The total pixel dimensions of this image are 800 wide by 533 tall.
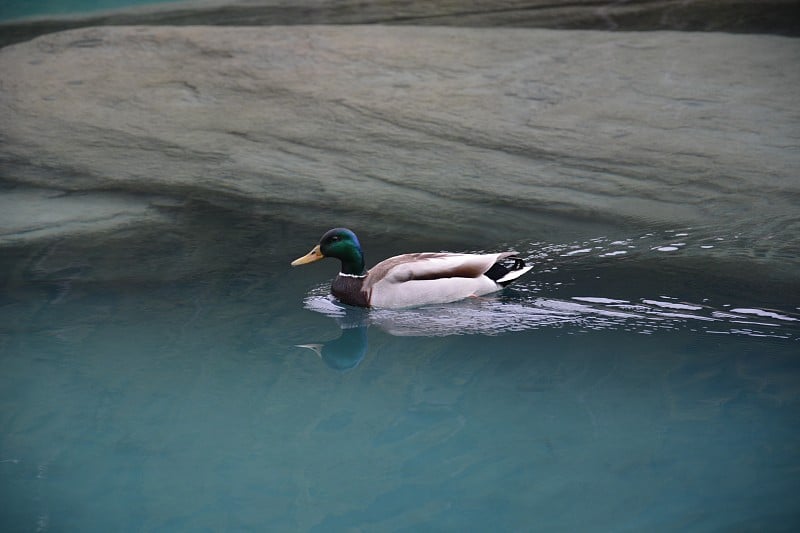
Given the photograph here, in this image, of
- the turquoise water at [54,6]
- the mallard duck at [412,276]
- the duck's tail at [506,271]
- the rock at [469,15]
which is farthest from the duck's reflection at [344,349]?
the turquoise water at [54,6]

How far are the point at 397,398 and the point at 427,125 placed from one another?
13.9 ft

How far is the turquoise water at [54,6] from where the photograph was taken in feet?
48.8

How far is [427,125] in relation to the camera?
326 inches

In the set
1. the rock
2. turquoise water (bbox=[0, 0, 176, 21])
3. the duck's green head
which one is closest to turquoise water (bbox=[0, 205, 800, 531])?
the duck's green head

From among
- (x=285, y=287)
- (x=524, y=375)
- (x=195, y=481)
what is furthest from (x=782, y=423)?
(x=285, y=287)

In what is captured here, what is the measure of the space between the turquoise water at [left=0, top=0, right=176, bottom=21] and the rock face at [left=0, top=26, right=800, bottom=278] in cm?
438

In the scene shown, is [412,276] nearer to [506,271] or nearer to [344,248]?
[344,248]

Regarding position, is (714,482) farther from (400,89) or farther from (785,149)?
(400,89)

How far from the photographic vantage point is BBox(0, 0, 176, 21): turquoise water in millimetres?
14867

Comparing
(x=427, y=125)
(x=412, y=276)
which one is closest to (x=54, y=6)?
(x=427, y=125)

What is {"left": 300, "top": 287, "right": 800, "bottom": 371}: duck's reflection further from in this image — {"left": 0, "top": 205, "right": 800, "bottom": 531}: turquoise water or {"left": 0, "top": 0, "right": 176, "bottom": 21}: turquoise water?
{"left": 0, "top": 0, "right": 176, "bottom": 21}: turquoise water

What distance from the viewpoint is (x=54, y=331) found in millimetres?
5262

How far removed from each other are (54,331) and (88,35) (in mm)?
6506

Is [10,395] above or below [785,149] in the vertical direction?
below
